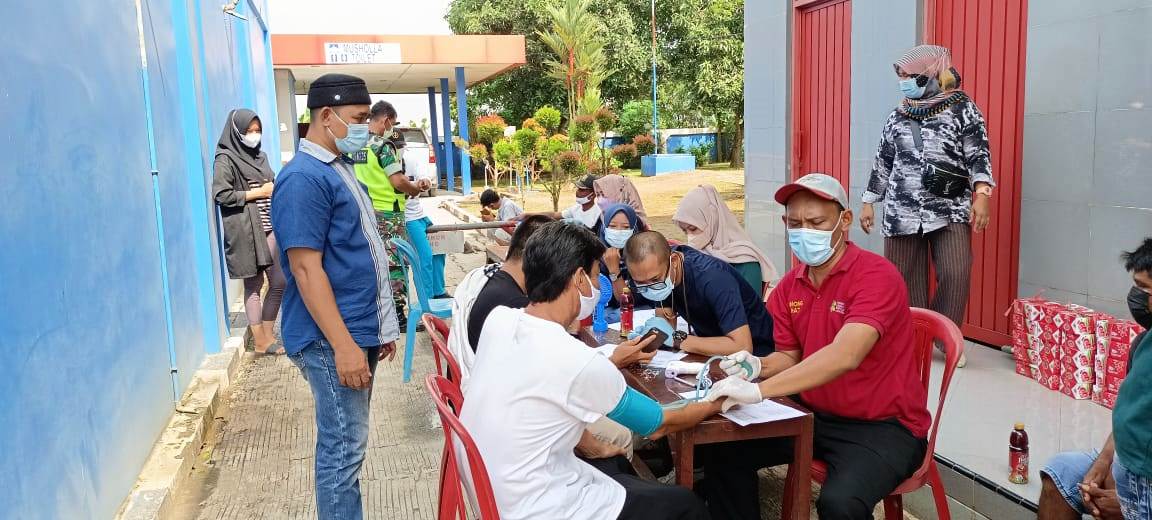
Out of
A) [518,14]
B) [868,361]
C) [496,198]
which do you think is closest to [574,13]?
[518,14]

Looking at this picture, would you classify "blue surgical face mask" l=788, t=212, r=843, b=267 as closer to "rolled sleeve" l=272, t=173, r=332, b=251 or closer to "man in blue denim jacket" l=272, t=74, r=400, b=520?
"man in blue denim jacket" l=272, t=74, r=400, b=520

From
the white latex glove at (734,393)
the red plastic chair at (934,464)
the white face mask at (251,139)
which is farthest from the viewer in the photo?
the white face mask at (251,139)

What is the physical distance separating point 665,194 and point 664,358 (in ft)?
53.0

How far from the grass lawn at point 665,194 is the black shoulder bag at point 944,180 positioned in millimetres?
7980

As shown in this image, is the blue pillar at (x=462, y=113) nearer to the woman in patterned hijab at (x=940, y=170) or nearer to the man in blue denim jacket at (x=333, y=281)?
the woman in patterned hijab at (x=940, y=170)

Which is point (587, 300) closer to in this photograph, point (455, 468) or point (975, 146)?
point (455, 468)

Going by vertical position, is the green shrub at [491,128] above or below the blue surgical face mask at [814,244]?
above

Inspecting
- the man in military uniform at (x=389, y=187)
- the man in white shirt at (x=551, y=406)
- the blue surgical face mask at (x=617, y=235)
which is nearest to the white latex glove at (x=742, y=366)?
the man in white shirt at (x=551, y=406)

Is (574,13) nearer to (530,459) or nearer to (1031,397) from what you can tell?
(1031,397)

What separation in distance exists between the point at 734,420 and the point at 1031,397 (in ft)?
8.21

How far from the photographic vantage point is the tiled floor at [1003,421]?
11.1 feet

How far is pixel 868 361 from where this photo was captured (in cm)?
280

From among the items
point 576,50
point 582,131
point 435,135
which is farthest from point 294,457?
point 435,135

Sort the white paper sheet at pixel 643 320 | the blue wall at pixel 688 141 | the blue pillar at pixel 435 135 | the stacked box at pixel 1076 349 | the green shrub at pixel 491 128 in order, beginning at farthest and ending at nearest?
the blue wall at pixel 688 141 < the blue pillar at pixel 435 135 < the green shrub at pixel 491 128 < the stacked box at pixel 1076 349 < the white paper sheet at pixel 643 320
